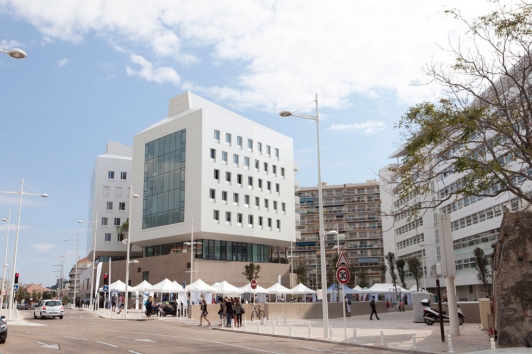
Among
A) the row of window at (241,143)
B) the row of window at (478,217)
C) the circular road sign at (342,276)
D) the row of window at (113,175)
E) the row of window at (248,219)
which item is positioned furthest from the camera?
the row of window at (113,175)

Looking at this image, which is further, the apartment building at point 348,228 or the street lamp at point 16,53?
the apartment building at point 348,228

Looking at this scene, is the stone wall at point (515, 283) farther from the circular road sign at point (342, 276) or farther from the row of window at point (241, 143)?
the row of window at point (241, 143)

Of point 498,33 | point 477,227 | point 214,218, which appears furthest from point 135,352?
point 477,227

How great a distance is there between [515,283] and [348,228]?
351 ft

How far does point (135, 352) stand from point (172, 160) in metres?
54.4

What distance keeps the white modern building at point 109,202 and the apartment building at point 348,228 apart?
42427 mm

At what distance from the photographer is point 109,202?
8581 centimetres

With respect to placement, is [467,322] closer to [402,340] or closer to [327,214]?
[402,340]

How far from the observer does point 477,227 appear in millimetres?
60344

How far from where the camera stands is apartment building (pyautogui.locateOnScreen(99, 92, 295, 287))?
6525cm

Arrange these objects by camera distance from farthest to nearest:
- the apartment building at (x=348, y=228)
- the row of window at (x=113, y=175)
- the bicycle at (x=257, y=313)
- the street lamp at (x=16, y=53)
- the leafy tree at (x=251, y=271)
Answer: the apartment building at (x=348, y=228), the row of window at (x=113, y=175), the leafy tree at (x=251, y=271), the bicycle at (x=257, y=313), the street lamp at (x=16, y=53)

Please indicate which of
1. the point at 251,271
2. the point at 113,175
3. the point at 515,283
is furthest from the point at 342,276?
the point at 113,175

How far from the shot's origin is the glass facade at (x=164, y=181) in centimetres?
6681

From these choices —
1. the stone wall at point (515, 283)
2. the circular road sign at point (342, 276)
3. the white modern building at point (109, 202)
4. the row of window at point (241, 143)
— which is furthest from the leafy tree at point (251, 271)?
the stone wall at point (515, 283)
